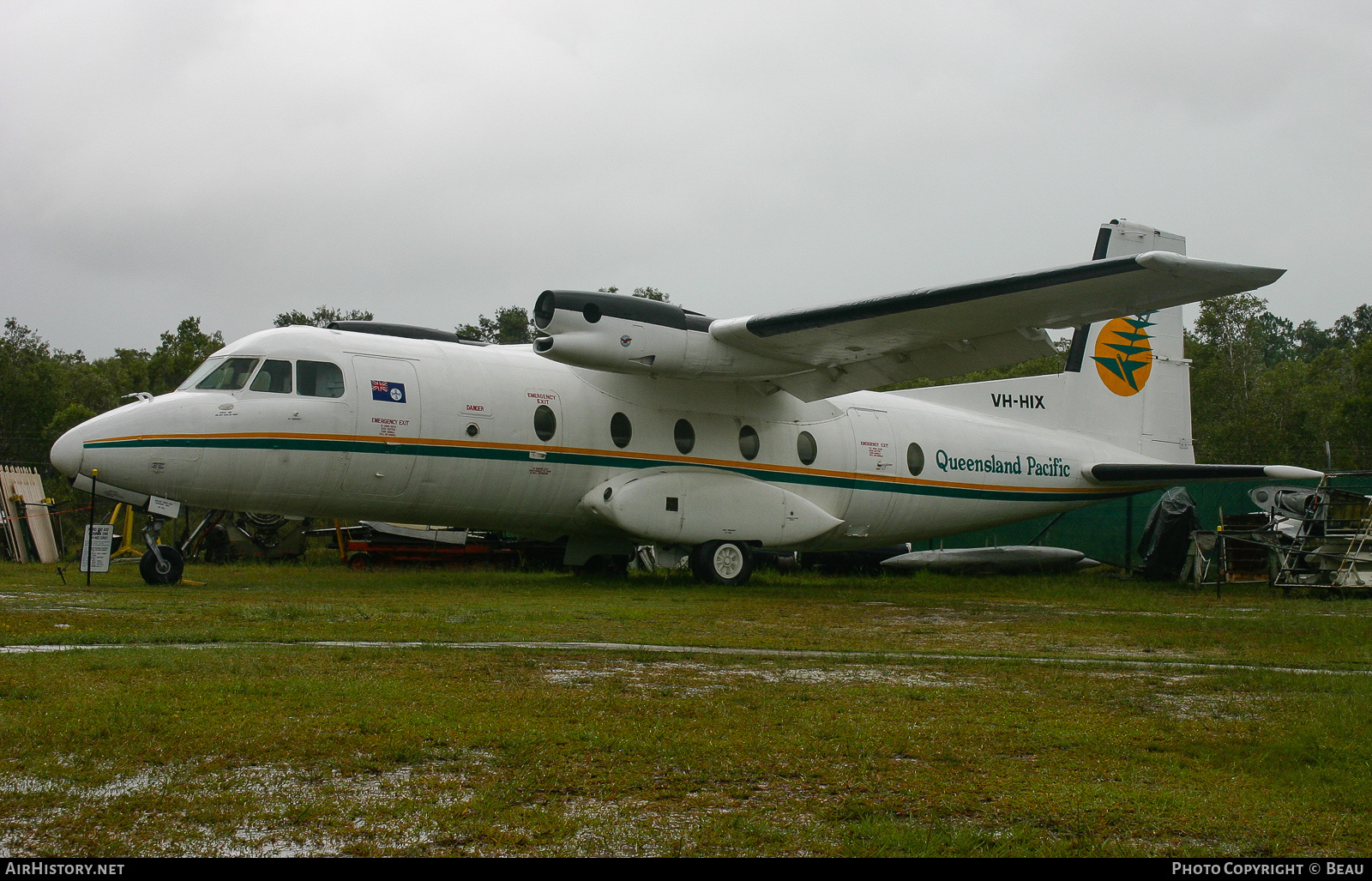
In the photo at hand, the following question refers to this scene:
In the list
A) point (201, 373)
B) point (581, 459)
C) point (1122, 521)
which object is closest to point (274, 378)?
point (201, 373)

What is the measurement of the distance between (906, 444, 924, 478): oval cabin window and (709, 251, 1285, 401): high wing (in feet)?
6.33

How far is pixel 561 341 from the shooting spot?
13.0 m

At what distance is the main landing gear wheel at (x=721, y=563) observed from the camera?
14727 mm

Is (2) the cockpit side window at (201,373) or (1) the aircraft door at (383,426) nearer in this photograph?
(2) the cockpit side window at (201,373)

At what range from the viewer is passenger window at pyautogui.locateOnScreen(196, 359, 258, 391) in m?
12.4

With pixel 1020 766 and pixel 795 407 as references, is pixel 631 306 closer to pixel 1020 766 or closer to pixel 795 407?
pixel 795 407

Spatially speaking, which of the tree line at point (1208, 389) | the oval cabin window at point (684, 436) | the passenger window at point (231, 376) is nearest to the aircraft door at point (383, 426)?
the passenger window at point (231, 376)

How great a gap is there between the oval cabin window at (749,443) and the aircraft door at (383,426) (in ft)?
15.5

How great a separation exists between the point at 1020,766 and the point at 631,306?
33.2ft

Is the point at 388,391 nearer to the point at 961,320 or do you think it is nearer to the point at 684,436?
the point at 684,436

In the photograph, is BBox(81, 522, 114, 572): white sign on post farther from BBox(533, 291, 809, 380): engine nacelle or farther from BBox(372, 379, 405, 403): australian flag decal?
BBox(533, 291, 809, 380): engine nacelle

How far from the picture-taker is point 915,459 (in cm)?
1689

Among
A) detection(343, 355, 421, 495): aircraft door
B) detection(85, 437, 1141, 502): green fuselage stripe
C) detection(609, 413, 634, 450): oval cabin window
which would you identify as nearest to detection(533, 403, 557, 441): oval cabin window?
detection(85, 437, 1141, 502): green fuselage stripe

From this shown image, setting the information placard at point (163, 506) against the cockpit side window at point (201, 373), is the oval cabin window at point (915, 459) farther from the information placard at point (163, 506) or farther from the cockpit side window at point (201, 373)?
the information placard at point (163, 506)
